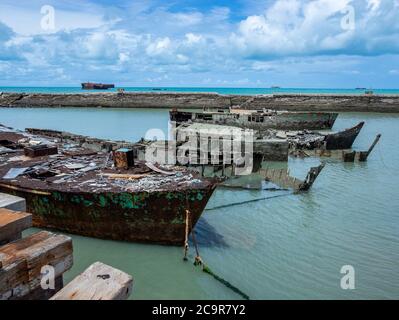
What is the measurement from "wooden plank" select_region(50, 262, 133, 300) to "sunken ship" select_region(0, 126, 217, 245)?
16.9ft

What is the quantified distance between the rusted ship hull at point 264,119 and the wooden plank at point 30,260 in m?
25.2

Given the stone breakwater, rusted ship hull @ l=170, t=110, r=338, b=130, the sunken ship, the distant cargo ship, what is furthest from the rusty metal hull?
the distant cargo ship

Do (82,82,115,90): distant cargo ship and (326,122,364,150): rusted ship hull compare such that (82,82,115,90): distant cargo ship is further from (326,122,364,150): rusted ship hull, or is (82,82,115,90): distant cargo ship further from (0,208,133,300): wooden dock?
(0,208,133,300): wooden dock

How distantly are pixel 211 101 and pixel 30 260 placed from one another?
195 ft

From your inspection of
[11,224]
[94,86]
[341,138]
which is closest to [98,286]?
[11,224]

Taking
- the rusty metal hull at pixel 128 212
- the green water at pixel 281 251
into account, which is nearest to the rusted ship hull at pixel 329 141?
the green water at pixel 281 251

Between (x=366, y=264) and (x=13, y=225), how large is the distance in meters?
7.63

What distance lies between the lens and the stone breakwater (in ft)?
182

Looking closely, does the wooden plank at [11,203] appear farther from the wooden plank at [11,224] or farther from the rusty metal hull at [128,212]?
the rusty metal hull at [128,212]

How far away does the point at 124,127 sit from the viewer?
36.0m

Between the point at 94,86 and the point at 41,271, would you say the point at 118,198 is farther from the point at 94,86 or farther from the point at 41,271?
the point at 94,86

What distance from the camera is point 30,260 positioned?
2.61m

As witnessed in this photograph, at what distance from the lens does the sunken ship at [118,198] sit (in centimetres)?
782
